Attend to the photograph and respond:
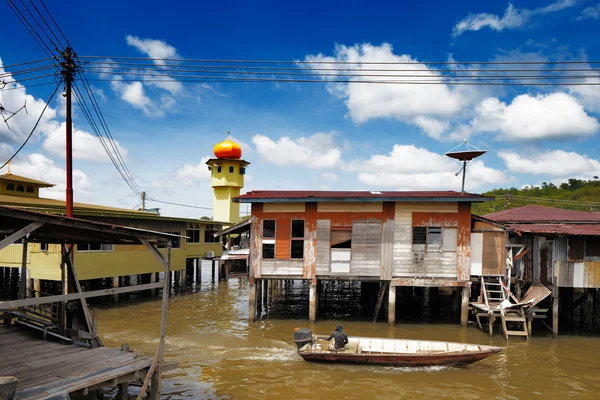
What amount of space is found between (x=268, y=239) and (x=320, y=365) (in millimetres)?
7872

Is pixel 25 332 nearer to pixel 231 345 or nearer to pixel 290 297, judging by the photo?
pixel 231 345

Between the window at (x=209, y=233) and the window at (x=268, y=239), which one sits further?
the window at (x=209, y=233)

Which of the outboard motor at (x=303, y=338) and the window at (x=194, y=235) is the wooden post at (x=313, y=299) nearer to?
the outboard motor at (x=303, y=338)

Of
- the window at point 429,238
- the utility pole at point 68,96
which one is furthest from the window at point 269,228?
the utility pole at point 68,96

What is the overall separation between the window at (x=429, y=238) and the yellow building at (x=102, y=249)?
16216 millimetres

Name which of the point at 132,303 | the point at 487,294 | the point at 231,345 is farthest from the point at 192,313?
the point at 487,294

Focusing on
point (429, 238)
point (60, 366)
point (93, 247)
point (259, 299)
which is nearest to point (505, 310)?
point (429, 238)

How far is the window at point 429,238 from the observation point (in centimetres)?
2055

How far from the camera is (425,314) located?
24328 mm

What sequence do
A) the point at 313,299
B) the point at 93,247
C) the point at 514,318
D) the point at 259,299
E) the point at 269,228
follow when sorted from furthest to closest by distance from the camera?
the point at 93,247 < the point at 259,299 < the point at 269,228 < the point at 313,299 < the point at 514,318

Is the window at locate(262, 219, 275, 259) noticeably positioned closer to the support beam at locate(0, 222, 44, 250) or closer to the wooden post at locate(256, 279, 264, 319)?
the wooden post at locate(256, 279, 264, 319)

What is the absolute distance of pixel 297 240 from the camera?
2112 cm

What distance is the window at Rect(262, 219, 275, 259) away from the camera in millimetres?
21234

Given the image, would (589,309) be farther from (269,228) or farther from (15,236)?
(15,236)
